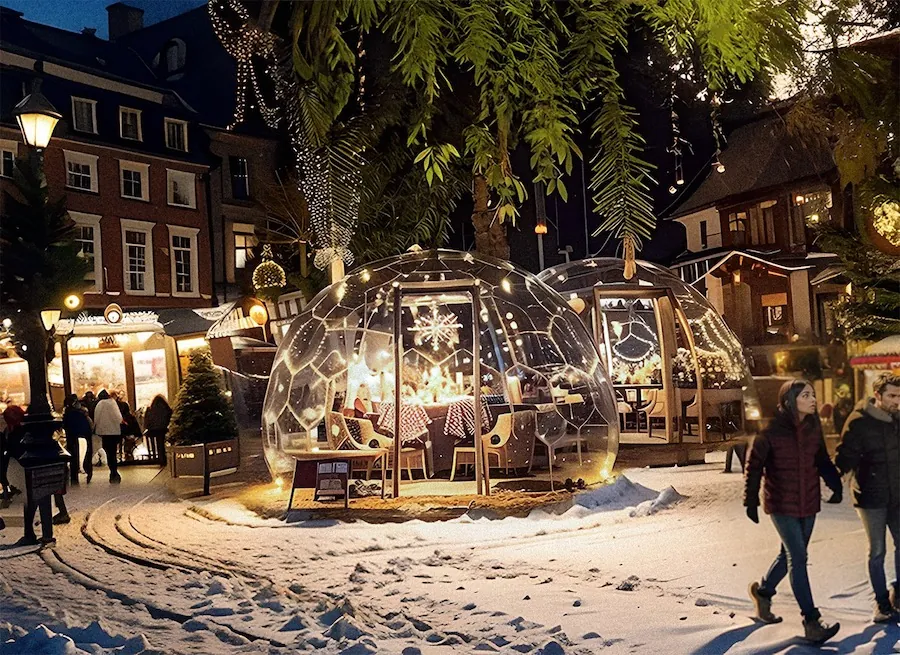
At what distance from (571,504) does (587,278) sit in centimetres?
550

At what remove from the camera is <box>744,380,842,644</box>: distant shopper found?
3.51 meters

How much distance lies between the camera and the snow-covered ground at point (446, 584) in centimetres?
407

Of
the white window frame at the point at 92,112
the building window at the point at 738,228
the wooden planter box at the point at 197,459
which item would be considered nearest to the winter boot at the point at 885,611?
the building window at the point at 738,228

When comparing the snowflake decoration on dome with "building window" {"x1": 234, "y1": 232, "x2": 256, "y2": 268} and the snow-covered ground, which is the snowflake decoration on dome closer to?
Result: the snow-covered ground

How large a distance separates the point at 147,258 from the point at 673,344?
10012 mm

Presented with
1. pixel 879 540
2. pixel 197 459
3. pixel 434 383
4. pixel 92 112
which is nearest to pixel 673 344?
pixel 434 383

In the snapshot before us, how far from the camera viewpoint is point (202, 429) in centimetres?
1189

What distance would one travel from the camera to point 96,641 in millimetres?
5004

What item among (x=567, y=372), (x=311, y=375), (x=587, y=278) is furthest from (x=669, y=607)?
(x=587, y=278)

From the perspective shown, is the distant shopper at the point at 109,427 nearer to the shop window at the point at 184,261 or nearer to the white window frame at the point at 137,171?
the shop window at the point at 184,261

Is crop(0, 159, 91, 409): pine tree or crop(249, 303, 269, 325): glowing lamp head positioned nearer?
crop(0, 159, 91, 409): pine tree

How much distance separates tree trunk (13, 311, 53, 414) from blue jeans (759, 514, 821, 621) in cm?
627

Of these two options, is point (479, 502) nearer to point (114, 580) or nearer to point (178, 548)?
point (178, 548)

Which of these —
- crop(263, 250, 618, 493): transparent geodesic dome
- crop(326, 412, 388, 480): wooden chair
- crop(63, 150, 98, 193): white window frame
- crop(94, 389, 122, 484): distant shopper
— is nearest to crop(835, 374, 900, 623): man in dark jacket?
crop(263, 250, 618, 493): transparent geodesic dome
